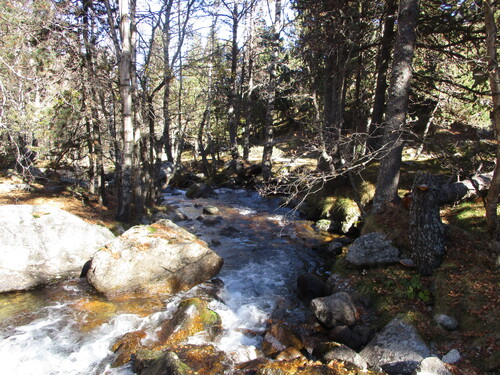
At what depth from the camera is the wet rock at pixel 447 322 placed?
5.45m

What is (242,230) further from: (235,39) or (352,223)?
(235,39)

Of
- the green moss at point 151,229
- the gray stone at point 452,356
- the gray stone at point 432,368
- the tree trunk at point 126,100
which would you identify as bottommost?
the gray stone at point 452,356

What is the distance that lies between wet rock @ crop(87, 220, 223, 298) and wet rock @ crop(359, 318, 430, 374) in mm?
4556

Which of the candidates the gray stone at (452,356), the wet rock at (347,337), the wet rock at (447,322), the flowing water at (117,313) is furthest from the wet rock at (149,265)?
the gray stone at (452,356)

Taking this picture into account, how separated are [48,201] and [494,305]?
1385 cm

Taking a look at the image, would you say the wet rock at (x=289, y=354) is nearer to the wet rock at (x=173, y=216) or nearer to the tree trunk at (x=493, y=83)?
the tree trunk at (x=493, y=83)

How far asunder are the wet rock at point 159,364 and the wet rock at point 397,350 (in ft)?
9.87

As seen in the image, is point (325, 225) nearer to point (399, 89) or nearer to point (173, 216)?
point (399, 89)

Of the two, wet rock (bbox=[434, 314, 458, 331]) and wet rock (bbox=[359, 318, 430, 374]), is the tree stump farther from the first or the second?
wet rock (bbox=[359, 318, 430, 374])

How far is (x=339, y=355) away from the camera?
512cm

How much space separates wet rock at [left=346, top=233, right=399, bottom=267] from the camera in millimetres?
7484

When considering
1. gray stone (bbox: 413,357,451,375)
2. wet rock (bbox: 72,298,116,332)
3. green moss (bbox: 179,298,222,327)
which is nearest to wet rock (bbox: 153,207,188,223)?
wet rock (bbox: 72,298,116,332)

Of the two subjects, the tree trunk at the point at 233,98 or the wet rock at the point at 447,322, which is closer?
the wet rock at the point at 447,322

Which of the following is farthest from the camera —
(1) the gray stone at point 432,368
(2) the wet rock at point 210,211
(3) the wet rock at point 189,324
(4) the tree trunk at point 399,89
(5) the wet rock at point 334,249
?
(2) the wet rock at point 210,211
